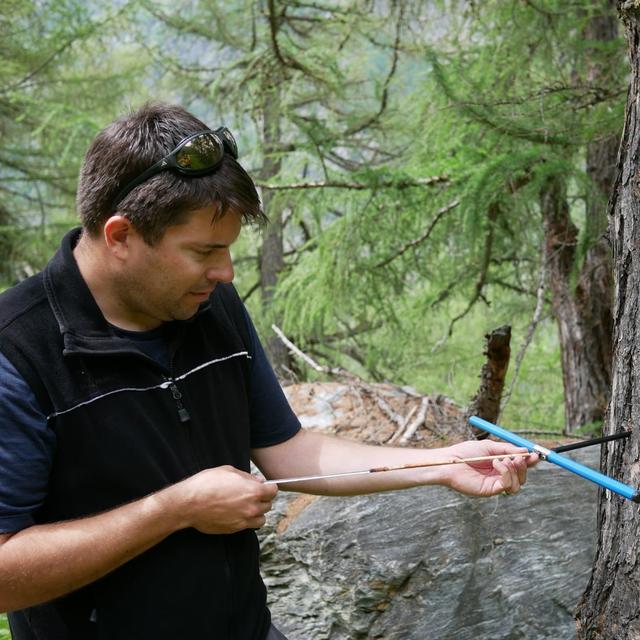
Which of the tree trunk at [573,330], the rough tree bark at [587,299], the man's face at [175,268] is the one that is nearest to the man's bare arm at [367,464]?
the man's face at [175,268]

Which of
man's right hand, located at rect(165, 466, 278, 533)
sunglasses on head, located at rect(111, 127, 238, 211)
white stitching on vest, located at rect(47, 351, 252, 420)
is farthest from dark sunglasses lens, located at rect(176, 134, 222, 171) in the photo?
man's right hand, located at rect(165, 466, 278, 533)

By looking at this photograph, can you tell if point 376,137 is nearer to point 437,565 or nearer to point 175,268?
point 437,565

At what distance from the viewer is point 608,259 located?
4.77 m

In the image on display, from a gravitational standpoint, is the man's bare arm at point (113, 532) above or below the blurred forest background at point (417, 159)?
below

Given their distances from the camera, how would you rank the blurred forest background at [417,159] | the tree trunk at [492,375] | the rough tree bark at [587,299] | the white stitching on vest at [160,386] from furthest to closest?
1. the rough tree bark at [587,299]
2. the blurred forest background at [417,159]
3. the tree trunk at [492,375]
4. the white stitching on vest at [160,386]

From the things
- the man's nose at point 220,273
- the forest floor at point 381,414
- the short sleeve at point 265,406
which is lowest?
the forest floor at point 381,414

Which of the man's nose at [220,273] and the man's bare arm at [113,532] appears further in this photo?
the man's nose at [220,273]

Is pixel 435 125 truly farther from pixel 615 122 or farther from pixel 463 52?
pixel 615 122

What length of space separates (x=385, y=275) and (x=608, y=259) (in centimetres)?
149

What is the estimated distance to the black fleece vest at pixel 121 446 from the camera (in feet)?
5.37

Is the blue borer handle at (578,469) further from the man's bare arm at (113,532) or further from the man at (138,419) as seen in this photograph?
the man's bare arm at (113,532)

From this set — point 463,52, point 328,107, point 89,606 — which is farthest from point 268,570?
point 328,107

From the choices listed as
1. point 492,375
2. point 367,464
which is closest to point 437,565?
point 492,375

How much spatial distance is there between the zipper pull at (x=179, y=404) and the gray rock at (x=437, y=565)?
5.11ft
